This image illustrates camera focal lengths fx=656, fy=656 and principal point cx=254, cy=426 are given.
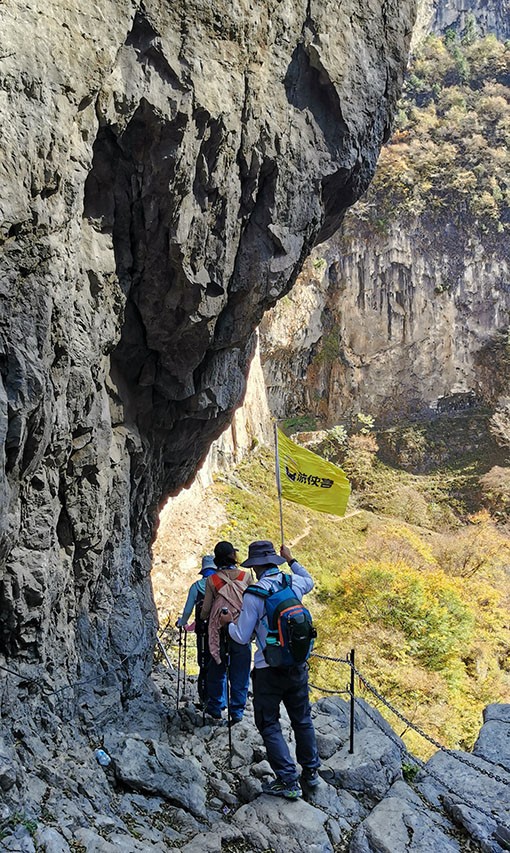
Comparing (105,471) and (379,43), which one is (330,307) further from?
(105,471)

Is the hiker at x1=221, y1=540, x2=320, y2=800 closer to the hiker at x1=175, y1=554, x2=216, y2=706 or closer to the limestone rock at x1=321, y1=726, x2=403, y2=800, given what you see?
the limestone rock at x1=321, y1=726, x2=403, y2=800

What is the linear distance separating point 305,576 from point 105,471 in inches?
107

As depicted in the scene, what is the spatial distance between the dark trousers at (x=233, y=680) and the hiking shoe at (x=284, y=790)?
1660 millimetres

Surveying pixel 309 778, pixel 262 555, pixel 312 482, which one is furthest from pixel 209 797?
pixel 312 482

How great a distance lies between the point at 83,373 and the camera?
19.7ft

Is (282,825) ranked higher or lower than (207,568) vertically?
lower

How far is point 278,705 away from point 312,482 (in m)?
6.01

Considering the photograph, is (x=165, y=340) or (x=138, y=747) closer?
(x=138, y=747)

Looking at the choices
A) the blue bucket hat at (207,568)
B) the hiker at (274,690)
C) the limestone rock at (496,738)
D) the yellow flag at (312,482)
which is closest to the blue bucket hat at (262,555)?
the hiker at (274,690)

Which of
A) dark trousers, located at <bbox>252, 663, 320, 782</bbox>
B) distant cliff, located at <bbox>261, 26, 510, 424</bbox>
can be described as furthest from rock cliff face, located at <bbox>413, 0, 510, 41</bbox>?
dark trousers, located at <bbox>252, 663, 320, 782</bbox>

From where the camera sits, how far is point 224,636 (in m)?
6.49

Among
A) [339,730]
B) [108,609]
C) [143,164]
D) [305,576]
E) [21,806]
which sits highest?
[143,164]

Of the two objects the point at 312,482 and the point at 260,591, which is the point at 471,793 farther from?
the point at 312,482

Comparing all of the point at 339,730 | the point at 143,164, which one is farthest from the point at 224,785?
the point at 143,164
